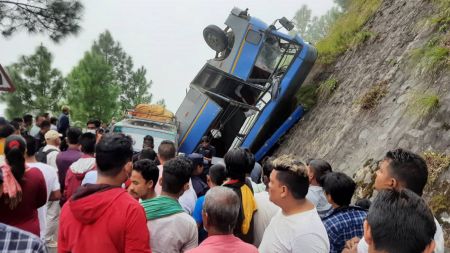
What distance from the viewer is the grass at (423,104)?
6.28m

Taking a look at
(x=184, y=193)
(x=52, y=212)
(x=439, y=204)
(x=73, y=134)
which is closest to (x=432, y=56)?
(x=439, y=204)

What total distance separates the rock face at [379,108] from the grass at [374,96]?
0.08 metres

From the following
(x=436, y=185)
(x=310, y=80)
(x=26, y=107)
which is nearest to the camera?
(x=436, y=185)

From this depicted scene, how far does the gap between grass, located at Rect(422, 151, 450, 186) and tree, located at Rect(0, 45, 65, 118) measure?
2833 centimetres

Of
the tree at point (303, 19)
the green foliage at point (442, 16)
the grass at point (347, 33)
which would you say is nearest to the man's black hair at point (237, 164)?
the green foliage at point (442, 16)

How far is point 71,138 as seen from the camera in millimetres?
5738

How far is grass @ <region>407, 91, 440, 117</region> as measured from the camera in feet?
20.6

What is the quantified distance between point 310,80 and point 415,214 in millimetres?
10584

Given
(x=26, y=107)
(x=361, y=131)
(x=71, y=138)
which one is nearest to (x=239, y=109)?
(x=361, y=131)

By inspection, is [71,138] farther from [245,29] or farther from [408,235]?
[245,29]

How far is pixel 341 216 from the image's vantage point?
3.27 meters

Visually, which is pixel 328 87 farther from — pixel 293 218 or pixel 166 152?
pixel 293 218

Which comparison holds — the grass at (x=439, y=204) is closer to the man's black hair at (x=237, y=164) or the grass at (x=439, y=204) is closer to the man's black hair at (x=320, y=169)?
the man's black hair at (x=320, y=169)

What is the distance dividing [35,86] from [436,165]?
29546 mm
